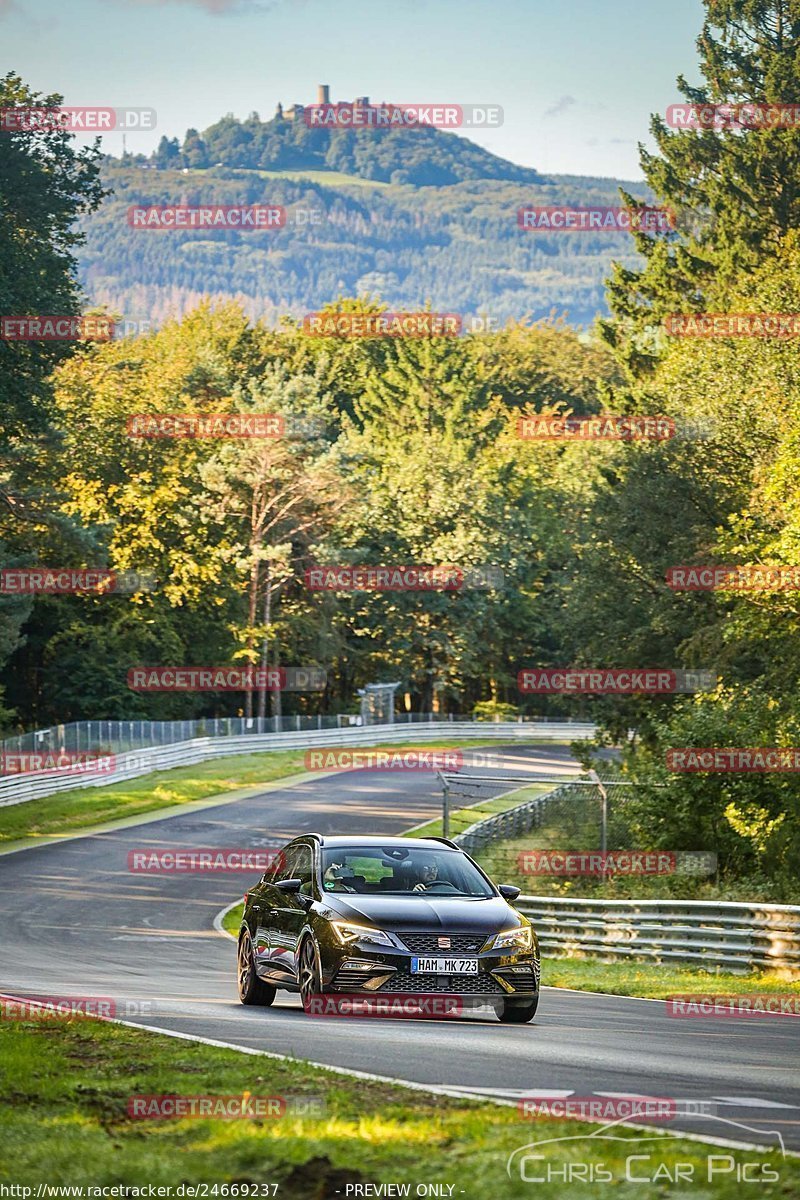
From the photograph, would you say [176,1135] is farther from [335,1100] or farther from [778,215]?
[778,215]

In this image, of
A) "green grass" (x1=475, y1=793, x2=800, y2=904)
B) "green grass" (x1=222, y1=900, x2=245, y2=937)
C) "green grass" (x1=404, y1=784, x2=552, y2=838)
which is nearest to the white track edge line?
"green grass" (x1=475, y1=793, x2=800, y2=904)

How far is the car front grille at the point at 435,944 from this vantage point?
45.4 feet

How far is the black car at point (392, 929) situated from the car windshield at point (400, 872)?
11 mm

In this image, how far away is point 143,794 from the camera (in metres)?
53.1

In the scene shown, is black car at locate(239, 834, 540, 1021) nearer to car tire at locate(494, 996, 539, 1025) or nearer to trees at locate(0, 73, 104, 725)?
car tire at locate(494, 996, 539, 1025)

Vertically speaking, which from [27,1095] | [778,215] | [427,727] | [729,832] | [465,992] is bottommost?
[427,727]

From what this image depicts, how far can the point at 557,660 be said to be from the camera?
95.6 meters

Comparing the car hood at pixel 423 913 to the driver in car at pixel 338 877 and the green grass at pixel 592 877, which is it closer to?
the driver in car at pixel 338 877

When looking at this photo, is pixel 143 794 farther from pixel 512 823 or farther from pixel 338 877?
pixel 338 877

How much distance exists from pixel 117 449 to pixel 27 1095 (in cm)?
6741

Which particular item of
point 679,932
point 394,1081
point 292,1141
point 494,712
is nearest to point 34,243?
point 679,932

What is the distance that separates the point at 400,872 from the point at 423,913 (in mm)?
1025

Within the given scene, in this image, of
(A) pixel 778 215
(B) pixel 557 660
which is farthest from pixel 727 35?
(B) pixel 557 660

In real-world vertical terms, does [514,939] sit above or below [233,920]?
above
